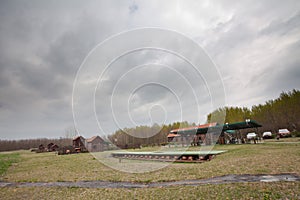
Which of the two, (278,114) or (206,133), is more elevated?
(278,114)

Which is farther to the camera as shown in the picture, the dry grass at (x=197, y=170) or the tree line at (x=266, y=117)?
the tree line at (x=266, y=117)

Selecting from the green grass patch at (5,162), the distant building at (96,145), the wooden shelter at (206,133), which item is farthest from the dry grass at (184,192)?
the distant building at (96,145)

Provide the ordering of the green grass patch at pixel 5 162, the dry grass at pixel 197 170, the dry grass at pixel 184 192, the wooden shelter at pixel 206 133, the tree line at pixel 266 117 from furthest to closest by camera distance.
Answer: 1. the tree line at pixel 266 117
2. the wooden shelter at pixel 206 133
3. the green grass patch at pixel 5 162
4. the dry grass at pixel 197 170
5. the dry grass at pixel 184 192

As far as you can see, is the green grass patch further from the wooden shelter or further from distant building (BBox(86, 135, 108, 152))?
the wooden shelter

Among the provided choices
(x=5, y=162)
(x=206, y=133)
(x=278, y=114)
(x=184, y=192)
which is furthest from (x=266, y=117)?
(x=5, y=162)

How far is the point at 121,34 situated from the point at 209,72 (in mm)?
6700

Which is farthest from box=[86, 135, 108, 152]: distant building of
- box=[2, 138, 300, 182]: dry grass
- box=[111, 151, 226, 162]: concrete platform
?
box=[2, 138, 300, 182]: dry grass

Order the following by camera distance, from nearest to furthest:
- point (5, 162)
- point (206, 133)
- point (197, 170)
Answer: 1. point (197, 170)
2. point (5, 162)
3. point (206, 133)

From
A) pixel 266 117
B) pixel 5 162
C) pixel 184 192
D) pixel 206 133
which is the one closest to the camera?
pixel 184 192

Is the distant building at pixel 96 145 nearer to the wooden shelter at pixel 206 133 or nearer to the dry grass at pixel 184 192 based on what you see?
the wooden shelter at pixel 206 133

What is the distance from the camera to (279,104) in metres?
56.4

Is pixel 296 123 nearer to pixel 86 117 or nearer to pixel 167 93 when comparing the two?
pixel 167 93

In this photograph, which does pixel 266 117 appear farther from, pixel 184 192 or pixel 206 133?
pixel 184 192

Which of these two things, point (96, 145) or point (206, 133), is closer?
point (206, 133)
